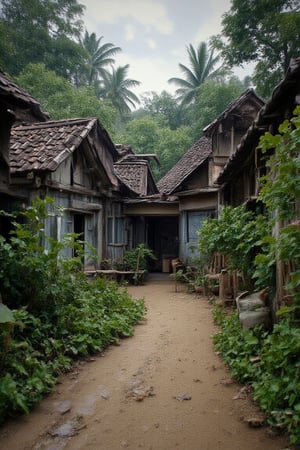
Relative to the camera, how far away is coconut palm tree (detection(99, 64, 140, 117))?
30.7m

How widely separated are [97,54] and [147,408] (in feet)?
109

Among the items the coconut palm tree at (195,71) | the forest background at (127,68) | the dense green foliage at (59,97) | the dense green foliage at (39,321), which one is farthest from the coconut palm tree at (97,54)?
the dense green foliage at (39,321)

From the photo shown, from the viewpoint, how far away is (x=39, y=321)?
168 inches

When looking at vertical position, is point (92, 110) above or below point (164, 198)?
above

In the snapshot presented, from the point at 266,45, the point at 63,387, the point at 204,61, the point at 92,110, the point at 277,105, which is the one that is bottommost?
the point at 63,387

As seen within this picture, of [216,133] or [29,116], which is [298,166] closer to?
[29,116]

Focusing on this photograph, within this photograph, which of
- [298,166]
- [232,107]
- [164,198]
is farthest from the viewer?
[164,198]

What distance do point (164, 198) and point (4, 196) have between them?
278 inches

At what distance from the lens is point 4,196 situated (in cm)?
736

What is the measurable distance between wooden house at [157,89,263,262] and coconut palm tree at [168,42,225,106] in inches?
628

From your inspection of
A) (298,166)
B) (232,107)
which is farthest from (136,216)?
(298,166)

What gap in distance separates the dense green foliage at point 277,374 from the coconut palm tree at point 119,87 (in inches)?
1177

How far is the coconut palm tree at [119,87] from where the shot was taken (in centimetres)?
3066

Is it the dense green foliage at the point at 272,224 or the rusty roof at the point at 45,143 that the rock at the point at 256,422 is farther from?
the rusty roof at the point at 45,143
